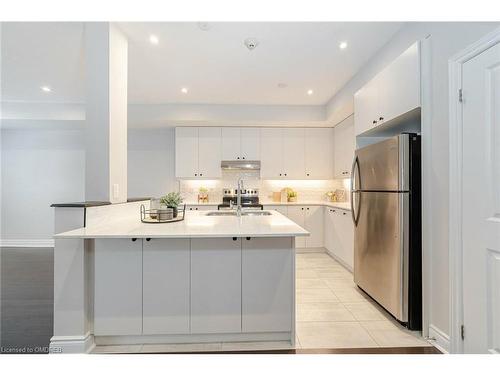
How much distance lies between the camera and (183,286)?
189 centimetres

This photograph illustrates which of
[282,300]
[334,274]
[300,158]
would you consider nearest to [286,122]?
[300,158]

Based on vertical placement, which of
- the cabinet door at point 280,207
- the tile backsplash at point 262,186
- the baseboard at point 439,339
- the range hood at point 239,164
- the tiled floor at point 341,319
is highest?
the range hood at point 239,164

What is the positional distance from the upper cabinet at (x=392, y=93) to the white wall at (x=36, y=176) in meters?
5.37

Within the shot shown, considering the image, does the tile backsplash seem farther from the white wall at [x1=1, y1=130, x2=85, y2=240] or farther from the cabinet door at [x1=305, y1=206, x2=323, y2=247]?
the white wall at [x1=1, y1=130, x2=85, y2=240]

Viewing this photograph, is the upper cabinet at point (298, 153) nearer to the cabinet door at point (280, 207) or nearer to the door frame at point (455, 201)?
the cabinet door at point (280, 207)

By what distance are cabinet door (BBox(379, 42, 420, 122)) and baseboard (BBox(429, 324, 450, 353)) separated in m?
1.74

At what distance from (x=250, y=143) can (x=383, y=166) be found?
2.82 m

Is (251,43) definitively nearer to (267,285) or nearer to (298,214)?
(267,285)

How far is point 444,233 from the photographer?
1824 millimetres

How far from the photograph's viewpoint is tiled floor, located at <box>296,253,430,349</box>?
196 centimetres

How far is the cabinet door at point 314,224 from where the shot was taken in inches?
180

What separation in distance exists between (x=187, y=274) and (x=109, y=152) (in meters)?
1.25

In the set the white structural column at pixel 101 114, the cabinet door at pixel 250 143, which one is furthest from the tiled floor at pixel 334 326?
the cabinet door at pixel 250 143

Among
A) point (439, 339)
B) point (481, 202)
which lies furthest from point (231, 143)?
point (439, 339)
